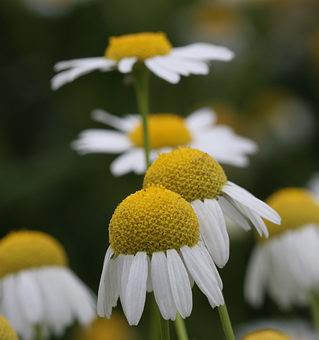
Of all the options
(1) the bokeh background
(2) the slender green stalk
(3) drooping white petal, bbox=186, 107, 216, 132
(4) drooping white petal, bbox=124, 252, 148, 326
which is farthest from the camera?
(1) the bokeh background

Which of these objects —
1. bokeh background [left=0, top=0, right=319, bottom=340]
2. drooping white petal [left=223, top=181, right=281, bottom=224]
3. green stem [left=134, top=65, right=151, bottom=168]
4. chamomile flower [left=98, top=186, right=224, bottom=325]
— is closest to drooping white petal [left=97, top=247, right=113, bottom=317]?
chamomile flower [left=98, top=186, right=224, bottom=325]

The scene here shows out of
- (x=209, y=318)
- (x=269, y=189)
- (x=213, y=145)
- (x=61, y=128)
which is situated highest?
(x=213, y=145)

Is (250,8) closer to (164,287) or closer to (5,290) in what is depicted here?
(5,290)

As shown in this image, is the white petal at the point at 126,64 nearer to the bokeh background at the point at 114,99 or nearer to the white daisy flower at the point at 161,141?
the white daisy flower at the point at 161,141

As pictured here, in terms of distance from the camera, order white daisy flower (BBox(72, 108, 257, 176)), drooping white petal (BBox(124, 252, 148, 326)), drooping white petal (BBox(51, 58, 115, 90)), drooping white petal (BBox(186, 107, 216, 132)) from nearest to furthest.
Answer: drooping white petal (BBox(124, 252, 148, 326))
drooping white petal (BBox(51, 58, 115, 90))
white daisy flower (BBox(72, 108, 257, 176))
drooping white petal (BBox(186, 107, 216, 132))

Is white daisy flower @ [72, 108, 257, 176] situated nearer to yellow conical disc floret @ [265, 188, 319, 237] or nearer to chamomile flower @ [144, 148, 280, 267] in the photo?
yellow conical disc floret @ [265, 188, 319, 237]

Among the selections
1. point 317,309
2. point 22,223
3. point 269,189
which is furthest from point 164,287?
point 269,189

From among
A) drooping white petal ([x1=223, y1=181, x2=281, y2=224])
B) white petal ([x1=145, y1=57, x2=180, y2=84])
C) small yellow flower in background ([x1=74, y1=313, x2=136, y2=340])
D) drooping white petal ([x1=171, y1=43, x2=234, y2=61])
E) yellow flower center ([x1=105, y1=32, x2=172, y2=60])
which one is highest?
yellow flower center ([x1=105, y1=32, x2=172, y2=60])
